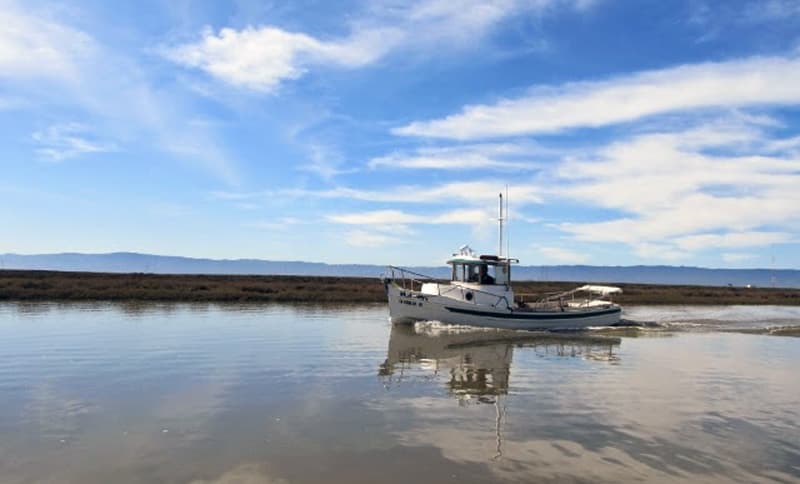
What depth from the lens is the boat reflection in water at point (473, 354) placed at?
18.4 m

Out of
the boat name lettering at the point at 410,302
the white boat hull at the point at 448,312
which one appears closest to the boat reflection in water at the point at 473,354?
the white boat hull at the point at 448,312

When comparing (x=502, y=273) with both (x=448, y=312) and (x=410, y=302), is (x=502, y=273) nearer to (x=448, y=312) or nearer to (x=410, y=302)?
(x=448, y=312)

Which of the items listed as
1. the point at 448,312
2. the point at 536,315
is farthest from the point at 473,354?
the point at 536,315

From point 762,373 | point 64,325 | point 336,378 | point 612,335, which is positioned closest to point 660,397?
point 762,373

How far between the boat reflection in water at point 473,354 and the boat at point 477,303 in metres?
0.81

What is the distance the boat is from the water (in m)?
6.03

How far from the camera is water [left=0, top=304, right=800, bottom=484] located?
36.1 feet

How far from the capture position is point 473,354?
1035 inches

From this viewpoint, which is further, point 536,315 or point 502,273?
point 502,273

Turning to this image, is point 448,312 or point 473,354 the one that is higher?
point 448,312

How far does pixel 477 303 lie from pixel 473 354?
10846 mm

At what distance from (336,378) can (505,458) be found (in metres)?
8.52

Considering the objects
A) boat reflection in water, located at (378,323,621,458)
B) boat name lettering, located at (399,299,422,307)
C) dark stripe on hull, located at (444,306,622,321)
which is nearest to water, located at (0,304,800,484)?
boat reflection in water, located at (378,323,621,458)

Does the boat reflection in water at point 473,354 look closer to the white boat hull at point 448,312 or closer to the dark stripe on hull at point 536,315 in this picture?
the white boat hull at point 448,312
